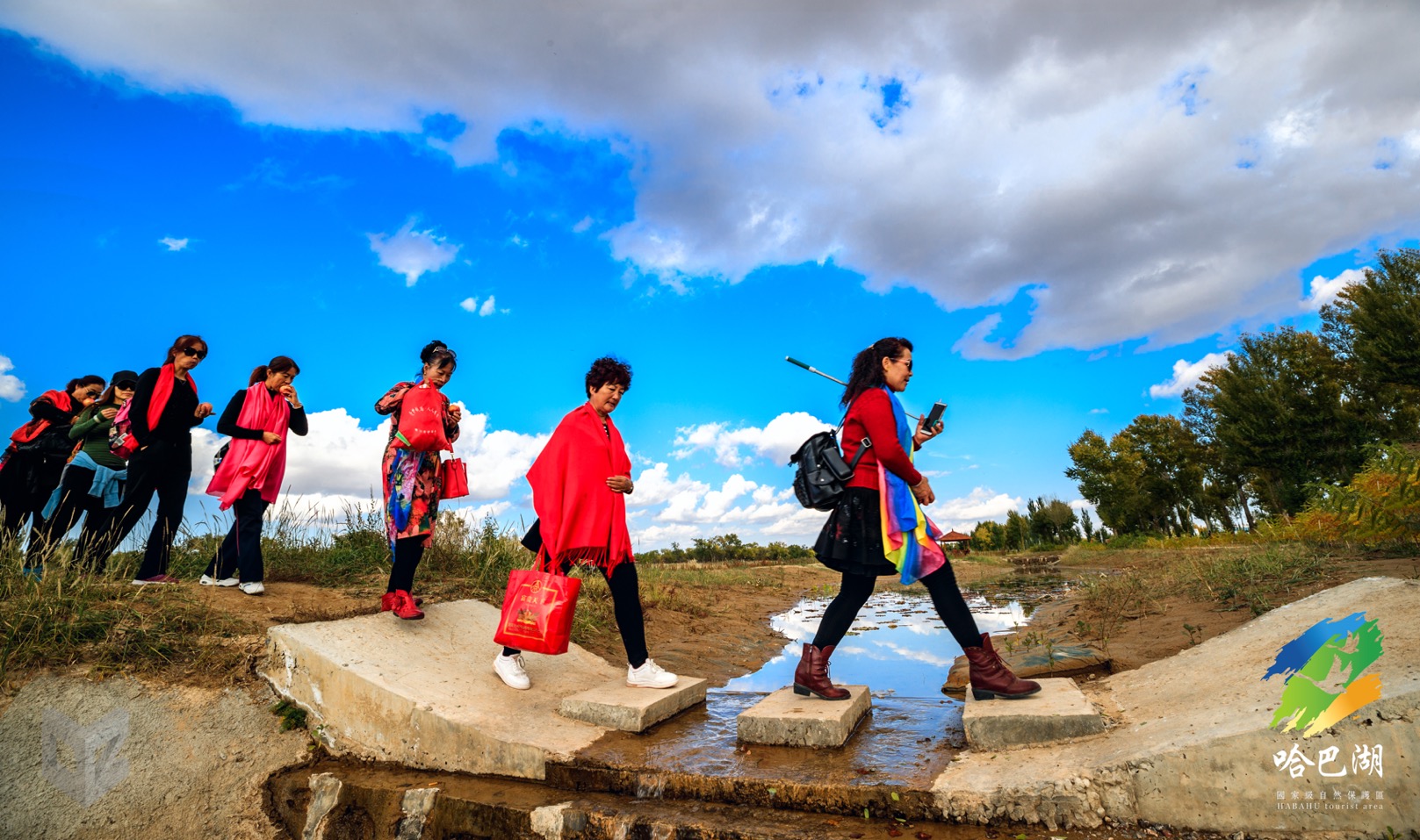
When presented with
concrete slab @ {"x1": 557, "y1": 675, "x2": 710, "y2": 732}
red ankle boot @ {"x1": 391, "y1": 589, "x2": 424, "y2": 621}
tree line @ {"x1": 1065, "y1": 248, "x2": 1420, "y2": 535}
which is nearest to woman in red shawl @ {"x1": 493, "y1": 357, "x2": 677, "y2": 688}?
concrete slab @ {"x1": 557, "y1": 675, "x2": 710, "y2": 732}

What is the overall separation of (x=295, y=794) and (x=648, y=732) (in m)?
1.79

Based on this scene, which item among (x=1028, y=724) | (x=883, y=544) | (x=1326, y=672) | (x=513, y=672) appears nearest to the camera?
(x=1326, y=672)

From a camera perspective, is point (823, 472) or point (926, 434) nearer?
point (823, 472)

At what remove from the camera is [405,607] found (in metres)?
4.42

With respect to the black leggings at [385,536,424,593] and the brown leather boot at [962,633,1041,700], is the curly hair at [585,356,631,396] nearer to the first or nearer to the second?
the black leggings at [385,536,424,593]

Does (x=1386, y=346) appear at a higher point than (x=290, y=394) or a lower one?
higher

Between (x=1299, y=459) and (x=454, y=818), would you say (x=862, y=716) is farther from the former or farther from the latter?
(x=1299, y=459)

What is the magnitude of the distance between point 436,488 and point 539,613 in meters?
1.42

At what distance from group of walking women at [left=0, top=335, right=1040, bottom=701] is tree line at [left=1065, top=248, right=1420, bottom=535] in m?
18.9

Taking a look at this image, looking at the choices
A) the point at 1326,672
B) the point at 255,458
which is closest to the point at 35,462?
the point at 255,458

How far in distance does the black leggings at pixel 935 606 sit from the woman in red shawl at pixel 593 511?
3.43ft

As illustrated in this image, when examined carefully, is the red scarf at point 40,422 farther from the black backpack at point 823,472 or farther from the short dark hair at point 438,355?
the black backpack at point 823,472

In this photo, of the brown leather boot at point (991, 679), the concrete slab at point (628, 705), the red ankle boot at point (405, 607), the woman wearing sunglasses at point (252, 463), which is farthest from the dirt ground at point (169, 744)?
the brown leather boot at point (991, 679)

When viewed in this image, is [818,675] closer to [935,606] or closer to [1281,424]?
[935,606]
